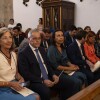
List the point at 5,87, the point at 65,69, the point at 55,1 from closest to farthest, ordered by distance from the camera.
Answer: the point at 5,87 < the point at 65,69 < the point at 55,1

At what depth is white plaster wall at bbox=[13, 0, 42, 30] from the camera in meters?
8.34

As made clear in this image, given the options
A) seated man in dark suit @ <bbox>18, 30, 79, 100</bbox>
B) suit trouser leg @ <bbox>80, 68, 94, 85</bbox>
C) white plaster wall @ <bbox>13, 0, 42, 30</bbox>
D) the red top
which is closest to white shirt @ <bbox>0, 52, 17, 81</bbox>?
seated man in dark suit @ <bbox>18, 30, 79, 100</bbox>

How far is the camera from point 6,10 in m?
9.36

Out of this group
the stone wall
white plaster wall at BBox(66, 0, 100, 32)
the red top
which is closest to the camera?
the red top

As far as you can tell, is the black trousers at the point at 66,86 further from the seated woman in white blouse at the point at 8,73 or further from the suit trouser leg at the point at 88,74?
the seated woman in white blouse at the point at 8,73

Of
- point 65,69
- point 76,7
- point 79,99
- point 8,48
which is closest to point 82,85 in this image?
point 65,69

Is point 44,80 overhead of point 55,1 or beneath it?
beneath

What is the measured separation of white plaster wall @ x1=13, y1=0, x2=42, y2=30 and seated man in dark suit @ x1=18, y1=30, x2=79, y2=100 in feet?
17.3

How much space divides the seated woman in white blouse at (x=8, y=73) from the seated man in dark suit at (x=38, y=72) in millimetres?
150

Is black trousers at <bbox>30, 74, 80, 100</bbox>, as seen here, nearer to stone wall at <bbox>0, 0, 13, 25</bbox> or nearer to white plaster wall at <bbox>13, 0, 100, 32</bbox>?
white plaster wall at <bbox>13, 0, 100, 32</bbox>

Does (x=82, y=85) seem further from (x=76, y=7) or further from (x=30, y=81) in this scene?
(x=76, y=7)

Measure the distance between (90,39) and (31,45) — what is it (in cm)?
147

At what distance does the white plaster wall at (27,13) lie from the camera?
8.34 meters

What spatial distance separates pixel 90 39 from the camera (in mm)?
4211
